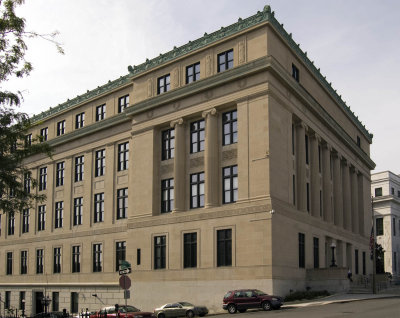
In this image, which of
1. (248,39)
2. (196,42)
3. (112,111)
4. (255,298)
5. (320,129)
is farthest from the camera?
(112,111)

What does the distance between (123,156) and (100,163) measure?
4169mm

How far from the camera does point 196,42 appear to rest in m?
48.7

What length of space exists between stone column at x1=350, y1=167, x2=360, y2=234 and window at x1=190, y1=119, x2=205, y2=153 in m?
26.2

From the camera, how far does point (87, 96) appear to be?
2464 inches

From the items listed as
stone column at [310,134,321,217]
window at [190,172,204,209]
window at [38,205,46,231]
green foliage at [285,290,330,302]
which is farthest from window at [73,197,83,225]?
green foliage at [285,290,330,302]

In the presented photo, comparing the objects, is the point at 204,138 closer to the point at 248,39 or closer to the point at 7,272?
the point at 248,39

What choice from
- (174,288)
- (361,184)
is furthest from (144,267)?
(361,184)

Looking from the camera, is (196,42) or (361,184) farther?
(361,184)

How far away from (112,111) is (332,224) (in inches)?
1027

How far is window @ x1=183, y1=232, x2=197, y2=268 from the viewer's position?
46.0 metres

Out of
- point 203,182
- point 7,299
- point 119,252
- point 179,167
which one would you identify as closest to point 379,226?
point 119,252

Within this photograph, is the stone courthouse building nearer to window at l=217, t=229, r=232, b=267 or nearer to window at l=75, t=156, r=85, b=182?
window at l=217, t=229, r=232, b=267

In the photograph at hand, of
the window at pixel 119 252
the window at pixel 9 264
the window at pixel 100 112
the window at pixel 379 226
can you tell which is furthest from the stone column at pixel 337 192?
the window at pixel 379 226

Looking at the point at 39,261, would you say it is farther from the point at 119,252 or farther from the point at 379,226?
the point at 379,226
